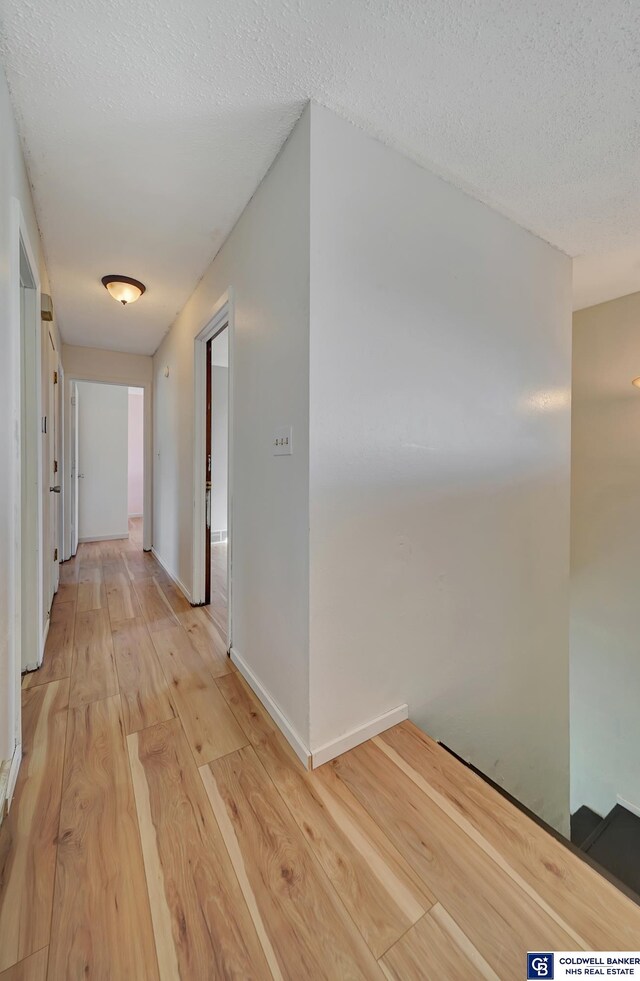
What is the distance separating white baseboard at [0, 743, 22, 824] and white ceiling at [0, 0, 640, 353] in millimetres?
2212

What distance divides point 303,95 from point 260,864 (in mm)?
2414

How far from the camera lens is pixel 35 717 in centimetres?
154

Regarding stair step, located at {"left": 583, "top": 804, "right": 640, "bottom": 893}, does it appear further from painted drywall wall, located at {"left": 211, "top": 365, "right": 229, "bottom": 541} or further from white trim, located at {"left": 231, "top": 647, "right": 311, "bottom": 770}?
painted drywall wall, located at {"left": 211, "top": 365, "right": 229, "bottom": 541}

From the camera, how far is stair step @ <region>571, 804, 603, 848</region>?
3145mm

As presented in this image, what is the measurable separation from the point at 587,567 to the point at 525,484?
1707mm

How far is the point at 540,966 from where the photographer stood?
79 cm

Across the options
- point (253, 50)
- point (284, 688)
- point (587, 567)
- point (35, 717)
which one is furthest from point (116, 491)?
point (587, 567)

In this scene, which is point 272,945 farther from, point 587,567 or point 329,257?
point 587,567

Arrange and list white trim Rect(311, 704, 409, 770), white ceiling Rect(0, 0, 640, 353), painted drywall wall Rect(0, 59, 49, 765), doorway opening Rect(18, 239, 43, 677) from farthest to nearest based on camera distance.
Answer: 1. doorway opening Rect(18, 239, 43, 677)
2. white trim Rect(311, 704, 409, 770)
3. painted drywall wall Rect(0, 59, 49, 765)
4. white ceiling Rect(0, 0, 640, 353)

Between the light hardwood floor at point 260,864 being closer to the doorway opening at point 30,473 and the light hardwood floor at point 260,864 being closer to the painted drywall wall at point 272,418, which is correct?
the painted drywall wall at point 272,418

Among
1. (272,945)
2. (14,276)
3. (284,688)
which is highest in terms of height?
(14,276)

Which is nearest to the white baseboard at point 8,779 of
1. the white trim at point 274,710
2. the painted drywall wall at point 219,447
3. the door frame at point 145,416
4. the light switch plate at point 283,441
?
the white trim at point 274,710

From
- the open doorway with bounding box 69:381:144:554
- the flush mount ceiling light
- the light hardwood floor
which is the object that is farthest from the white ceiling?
the open doorway with bounding box 69:381:144:554

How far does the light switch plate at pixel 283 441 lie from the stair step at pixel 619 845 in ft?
13.5
